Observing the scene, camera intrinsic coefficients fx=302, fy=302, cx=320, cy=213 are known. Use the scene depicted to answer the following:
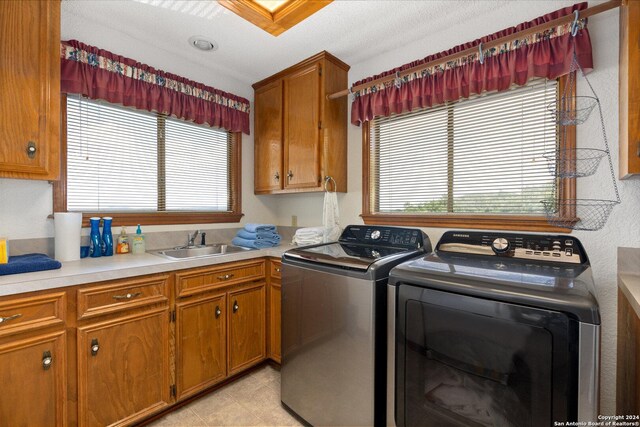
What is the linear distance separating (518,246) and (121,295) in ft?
7.08

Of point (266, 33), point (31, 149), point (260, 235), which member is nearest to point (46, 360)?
point (31, 149)

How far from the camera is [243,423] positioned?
5.92ft

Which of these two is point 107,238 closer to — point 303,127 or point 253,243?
point 253,243

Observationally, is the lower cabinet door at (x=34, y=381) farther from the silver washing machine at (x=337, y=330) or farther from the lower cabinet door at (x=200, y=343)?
the silver washing machine at (x=337, y=330)

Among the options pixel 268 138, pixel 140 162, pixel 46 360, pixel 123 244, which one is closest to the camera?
pixel 46 360

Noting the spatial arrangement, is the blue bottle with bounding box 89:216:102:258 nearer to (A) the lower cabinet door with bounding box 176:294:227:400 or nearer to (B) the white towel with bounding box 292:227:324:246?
(A) the lower cabinet door with bounding box 176:294:227:400

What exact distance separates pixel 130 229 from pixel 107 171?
1.46 feet

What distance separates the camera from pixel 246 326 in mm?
2248

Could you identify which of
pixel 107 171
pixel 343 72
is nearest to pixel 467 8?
pixel 343 72

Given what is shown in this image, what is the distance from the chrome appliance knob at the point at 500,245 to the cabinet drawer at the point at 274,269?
143cm

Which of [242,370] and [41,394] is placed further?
[242,370]

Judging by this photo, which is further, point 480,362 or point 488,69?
point 488,69

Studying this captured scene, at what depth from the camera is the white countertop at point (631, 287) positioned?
1.09 metres

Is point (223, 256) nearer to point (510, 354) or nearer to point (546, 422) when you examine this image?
point (510, 354)
